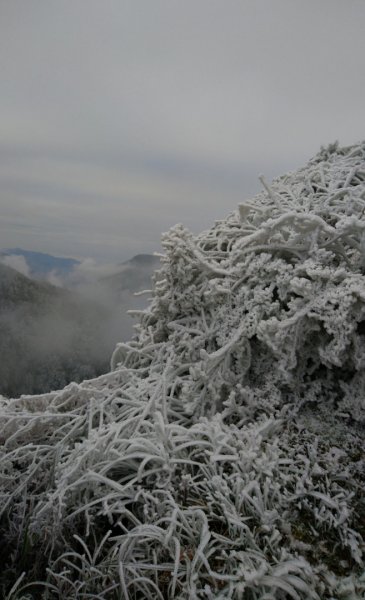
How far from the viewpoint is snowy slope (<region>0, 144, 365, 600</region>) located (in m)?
2.24

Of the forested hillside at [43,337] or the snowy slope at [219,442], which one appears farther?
the forested hillside at [43,337]

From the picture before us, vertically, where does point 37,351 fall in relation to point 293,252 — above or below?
below

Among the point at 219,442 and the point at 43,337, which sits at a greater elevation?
the point at 219,442

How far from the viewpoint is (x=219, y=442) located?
2615 mm

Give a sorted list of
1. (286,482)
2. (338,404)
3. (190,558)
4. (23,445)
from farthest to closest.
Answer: (23,445)
(338,404)
(286,482)
(190,558)

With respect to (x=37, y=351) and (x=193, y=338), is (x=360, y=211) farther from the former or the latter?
(x=37, y=351)

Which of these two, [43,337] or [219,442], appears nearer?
[219,442]

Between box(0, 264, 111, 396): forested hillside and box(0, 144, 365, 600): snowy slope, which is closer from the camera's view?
box(0, 144, 365, 600): snowy slope

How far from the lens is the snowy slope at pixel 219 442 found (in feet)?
7.36

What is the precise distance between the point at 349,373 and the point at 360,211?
1.17 meters

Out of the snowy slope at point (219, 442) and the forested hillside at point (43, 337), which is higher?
the snowy slope at point (219, 442)

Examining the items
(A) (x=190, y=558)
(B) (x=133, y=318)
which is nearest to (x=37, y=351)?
(B) (x=133, y=318)

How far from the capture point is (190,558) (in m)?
2.23

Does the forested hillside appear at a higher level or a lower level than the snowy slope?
lower
